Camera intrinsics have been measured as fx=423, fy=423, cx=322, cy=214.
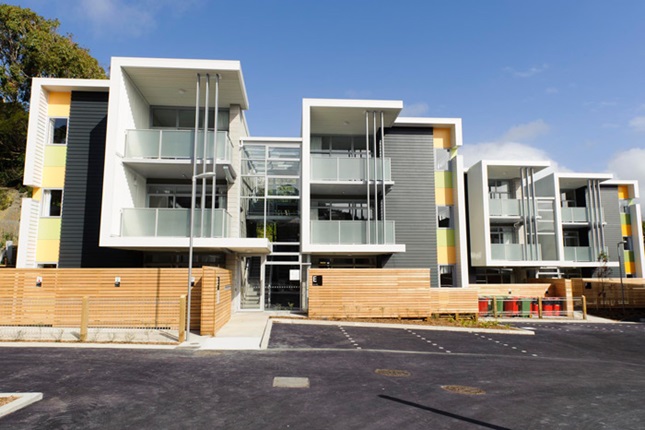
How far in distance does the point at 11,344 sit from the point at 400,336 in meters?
11.6

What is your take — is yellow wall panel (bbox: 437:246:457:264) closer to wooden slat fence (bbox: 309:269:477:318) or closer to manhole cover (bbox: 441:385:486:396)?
wooden slat fence (bbox: 309:269:477:318)

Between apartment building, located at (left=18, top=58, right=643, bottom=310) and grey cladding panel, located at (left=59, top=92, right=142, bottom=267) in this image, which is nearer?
apartment building, located at (left=18, top=58, right=643, bottom=310)

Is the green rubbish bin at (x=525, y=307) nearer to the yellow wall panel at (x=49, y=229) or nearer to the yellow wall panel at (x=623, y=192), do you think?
the yellow wall panel at (x=623, y=192)

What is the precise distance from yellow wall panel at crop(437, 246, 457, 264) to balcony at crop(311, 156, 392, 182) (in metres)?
5.36

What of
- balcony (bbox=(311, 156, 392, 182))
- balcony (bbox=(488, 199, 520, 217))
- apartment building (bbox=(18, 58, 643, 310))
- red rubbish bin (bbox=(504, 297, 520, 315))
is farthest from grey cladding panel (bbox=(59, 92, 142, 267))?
balcony (bbox=(488, 199, 520, 217))

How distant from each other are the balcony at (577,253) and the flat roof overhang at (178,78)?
23.3 meters

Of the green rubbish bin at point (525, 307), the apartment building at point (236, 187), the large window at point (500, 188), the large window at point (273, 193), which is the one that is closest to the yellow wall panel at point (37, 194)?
the apartment building at point (236, 187)

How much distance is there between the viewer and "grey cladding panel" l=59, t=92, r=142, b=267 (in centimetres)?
1809

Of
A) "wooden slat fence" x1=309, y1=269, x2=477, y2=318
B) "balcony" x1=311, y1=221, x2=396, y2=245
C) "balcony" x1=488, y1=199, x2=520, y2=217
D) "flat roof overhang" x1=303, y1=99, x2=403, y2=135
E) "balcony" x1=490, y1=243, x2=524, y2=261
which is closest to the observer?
"wooden slat fence" x1=309, y1=269, x2=477, y2=318

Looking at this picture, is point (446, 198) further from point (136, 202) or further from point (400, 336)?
point (136, 202)

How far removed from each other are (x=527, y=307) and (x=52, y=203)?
2331 cm

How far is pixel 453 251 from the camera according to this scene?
23.0 m

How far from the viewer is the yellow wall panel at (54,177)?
18.5 metres

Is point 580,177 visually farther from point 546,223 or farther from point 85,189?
point 85,189
